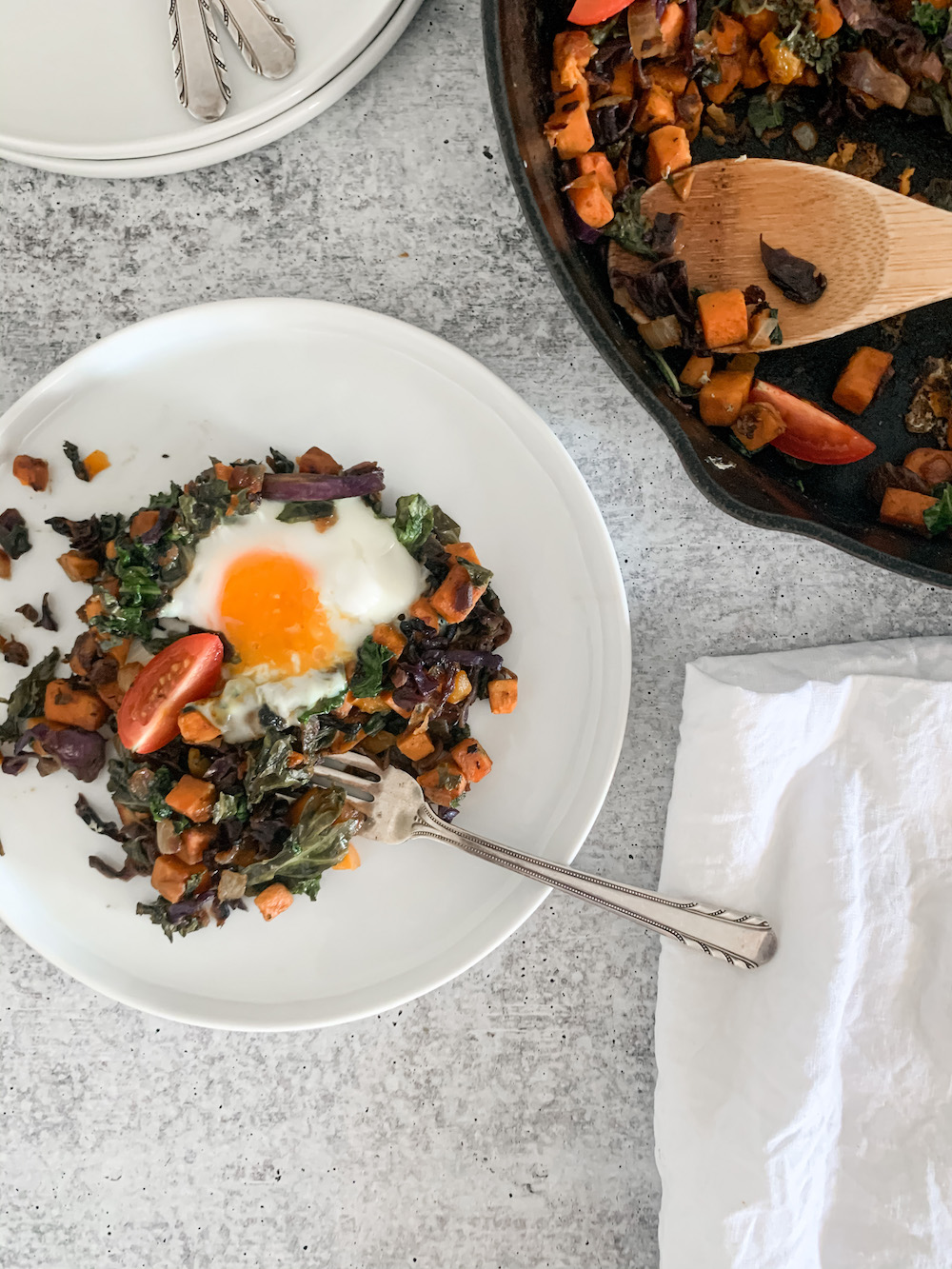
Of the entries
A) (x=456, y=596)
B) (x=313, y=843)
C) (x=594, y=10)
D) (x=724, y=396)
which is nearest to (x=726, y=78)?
(x=594, y=10)

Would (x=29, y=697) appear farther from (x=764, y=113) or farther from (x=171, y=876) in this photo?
(x=764, y=113)

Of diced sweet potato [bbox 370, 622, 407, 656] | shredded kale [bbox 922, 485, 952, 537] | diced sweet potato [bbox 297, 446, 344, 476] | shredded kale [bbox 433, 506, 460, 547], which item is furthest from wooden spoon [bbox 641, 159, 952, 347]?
diced sweet potato [bbox 370, 622, 407, 656]

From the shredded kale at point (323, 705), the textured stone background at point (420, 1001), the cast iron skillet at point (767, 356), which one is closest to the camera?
the cast iron skillet at point (767, 356)

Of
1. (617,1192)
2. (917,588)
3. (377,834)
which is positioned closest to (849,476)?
(917,588)

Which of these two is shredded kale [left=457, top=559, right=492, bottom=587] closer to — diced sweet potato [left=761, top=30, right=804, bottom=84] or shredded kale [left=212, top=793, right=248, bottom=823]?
shredded kale [left=212, top=793, right=248, bottom=823]

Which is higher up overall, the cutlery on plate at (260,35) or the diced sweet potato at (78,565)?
the cutlery on plate at (260,35)

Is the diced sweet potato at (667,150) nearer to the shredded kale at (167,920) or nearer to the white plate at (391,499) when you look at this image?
the white plate at (391,499)

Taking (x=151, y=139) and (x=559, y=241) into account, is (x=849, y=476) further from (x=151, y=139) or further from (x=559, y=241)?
(x=151, y=139)

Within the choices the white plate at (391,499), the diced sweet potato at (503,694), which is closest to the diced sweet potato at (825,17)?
the white plate at (391,499)
